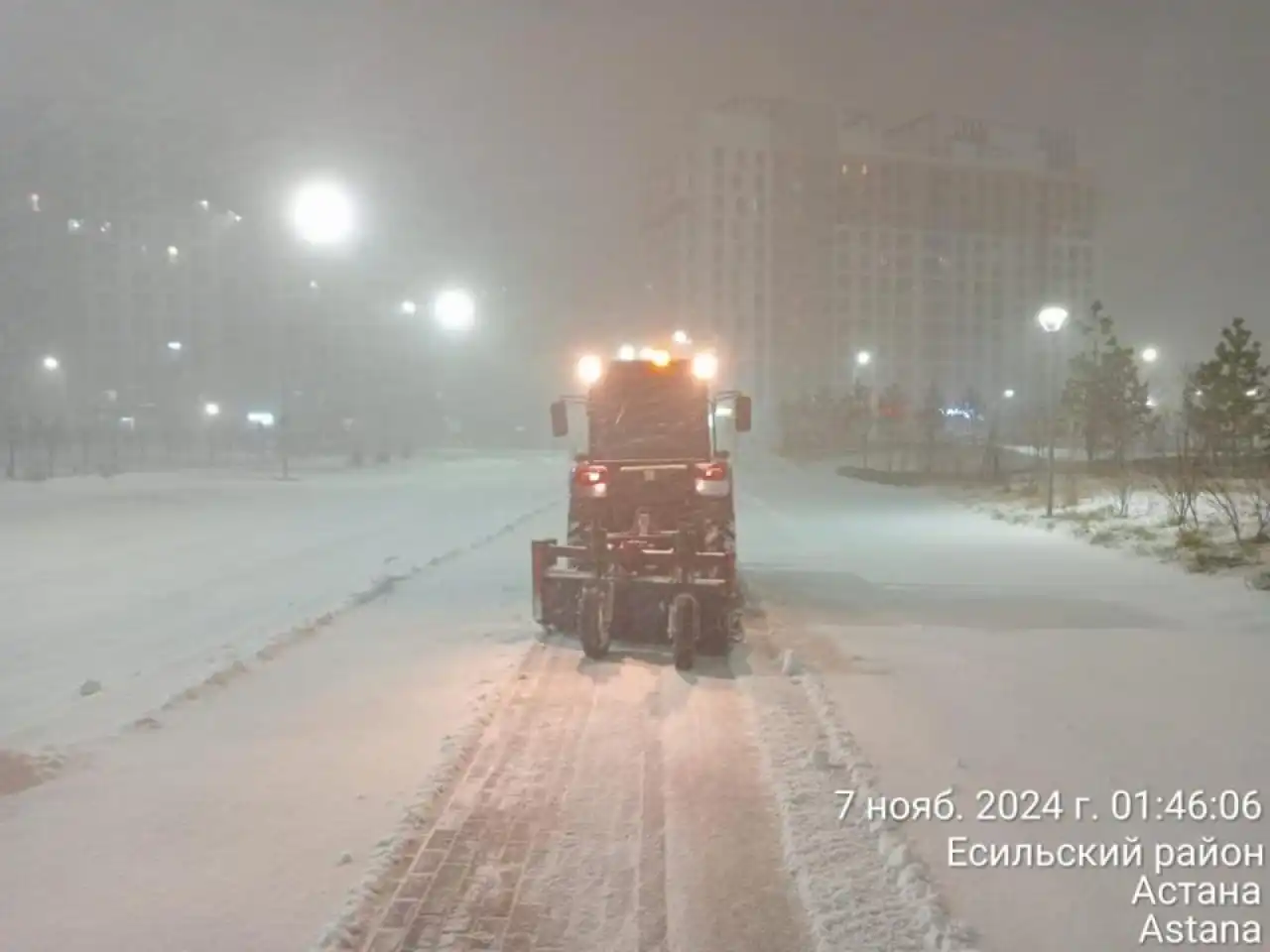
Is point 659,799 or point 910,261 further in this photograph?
point 910,261

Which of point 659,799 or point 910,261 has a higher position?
point 910,261

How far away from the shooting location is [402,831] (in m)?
6.71

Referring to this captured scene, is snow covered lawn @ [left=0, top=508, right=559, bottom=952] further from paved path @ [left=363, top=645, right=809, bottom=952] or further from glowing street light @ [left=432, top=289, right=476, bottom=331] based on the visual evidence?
glowing street light @ [left=432, top=289, right=476, bottom=331]

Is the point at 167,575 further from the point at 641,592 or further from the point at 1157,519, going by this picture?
the point at 1157,519

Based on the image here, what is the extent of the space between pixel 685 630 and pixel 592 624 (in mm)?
925

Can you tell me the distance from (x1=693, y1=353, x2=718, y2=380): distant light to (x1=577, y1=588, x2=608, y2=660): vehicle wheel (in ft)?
12.4

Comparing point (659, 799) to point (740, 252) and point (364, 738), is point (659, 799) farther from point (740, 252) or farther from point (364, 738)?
point (740, 252)

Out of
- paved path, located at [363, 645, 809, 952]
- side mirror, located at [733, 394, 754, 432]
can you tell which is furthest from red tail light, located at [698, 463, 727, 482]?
paved path, located at [363, 645, 809, 952]

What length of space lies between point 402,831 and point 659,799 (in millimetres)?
1560

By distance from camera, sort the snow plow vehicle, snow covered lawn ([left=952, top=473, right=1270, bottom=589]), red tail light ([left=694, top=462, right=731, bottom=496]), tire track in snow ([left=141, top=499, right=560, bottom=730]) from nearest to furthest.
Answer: tire track in snow ([left=141, top=499, right=560, bottom=730])
the snow plow vehicle
red tail light ([left=694, top=462, right=731, bottom=496])
snow covered lawn ([left=952, top=473, right=1270, bottom=589])

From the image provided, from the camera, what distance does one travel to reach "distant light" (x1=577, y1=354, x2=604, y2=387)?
586 inches

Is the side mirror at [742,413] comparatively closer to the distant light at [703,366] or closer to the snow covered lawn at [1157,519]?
the distant light at [703,366]

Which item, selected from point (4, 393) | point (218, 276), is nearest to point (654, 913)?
point (4, 393)

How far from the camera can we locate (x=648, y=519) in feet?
44.0
